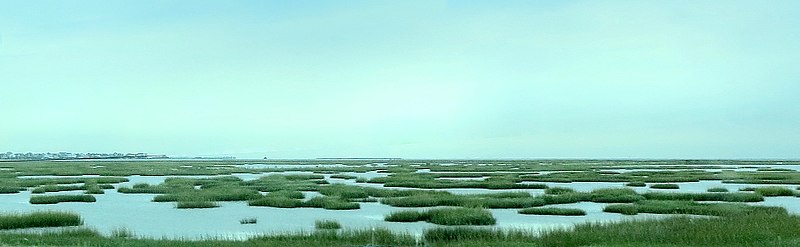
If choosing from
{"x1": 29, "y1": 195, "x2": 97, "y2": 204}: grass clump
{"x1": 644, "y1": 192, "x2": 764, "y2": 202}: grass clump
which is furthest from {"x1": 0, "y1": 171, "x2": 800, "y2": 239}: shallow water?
{"x1": 644, "y1": 192, "x2": 764, "y2": 202}: grass clump

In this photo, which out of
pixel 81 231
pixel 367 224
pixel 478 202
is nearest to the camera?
pixel 81 231

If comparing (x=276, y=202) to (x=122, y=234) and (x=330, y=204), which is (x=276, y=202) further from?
(x=122, y=234)

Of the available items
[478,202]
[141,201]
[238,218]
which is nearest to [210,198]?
[141,201]

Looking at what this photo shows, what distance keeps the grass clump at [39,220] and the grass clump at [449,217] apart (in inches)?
423

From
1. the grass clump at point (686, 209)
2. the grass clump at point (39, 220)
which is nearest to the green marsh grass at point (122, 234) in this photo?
the grass clump at point (39, 220)

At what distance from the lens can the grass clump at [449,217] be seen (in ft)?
78.7

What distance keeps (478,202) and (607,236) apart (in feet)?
43.1

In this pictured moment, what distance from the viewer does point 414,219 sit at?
2534 cm

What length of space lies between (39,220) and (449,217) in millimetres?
13642

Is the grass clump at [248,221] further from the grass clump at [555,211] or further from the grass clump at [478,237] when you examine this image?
the grass clump at [555,211]

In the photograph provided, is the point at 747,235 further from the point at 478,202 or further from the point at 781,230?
the point at 478,202

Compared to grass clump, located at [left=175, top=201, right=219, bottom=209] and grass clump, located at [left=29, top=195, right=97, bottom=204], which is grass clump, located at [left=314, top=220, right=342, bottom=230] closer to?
grass clump, located at [left=175, top=201, right=219, bottom=209]

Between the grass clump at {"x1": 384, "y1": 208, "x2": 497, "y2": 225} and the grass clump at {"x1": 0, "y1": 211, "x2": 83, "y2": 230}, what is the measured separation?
10749 millimetres

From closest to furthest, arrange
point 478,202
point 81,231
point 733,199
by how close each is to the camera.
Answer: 1. point 81,231
2. point 478,202
3. point 733,199
